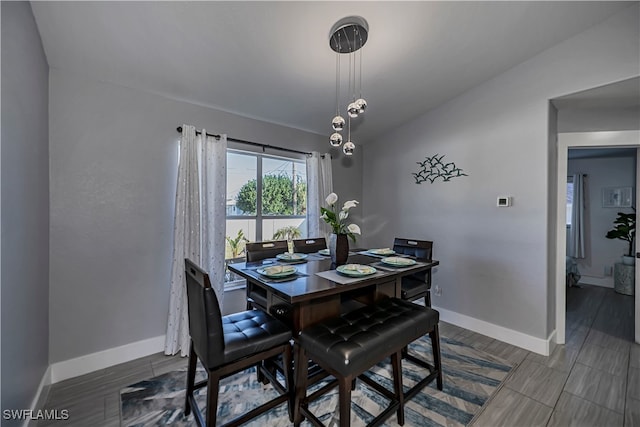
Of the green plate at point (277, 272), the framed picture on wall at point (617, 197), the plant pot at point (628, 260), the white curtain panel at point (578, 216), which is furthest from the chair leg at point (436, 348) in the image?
the framed picture on wall at point (617, 197)

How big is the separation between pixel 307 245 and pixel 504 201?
2146 millimetres

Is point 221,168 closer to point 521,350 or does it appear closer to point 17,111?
point 17,111

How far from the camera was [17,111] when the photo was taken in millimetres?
1350

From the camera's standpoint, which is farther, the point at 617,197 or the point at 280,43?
the point at 617,197

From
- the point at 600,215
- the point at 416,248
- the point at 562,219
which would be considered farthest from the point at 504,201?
the point at 600,215

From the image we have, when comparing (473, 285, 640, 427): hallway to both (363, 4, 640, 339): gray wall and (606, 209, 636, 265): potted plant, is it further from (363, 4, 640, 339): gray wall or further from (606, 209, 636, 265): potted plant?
(606, 209, 636, 265): potted plant

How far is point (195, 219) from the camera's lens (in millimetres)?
2451

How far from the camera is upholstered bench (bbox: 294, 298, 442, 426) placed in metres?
1.29

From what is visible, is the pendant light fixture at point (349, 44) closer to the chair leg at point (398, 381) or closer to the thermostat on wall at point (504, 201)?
the chair leg at point (398, 381)

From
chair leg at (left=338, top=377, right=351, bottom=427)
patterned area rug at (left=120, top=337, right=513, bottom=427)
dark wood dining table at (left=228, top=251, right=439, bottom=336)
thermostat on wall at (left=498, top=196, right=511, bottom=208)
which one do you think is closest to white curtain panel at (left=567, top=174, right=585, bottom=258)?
thermostat on wall at (left=498, top=196, right=511, bottom=208)

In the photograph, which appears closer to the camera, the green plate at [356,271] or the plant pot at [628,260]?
the green plate at [356,271]

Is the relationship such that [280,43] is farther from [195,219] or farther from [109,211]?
[109,211]

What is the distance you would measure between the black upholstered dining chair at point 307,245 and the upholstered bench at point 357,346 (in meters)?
1.09

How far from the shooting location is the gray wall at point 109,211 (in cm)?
199
